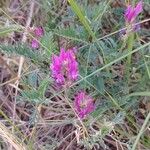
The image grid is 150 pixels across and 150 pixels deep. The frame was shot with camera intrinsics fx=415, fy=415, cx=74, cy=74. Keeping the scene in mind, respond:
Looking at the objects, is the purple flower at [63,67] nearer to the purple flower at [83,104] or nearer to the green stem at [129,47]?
the purple flower at [83,104]

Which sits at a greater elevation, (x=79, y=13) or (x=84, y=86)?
(x=79, y=13)

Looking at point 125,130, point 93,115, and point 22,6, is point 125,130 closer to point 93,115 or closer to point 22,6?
point 93,115

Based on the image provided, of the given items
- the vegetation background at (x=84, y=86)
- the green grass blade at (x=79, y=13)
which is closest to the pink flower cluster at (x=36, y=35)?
the vegetation background at (x=84, y=86)

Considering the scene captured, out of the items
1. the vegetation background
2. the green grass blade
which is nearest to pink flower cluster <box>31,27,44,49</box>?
the vegetation background

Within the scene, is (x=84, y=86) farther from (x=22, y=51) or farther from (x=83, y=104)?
(x=22, y=51)

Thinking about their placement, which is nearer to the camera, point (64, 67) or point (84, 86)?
point (64, 67)

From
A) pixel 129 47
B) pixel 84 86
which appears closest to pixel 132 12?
pixel 129 47
